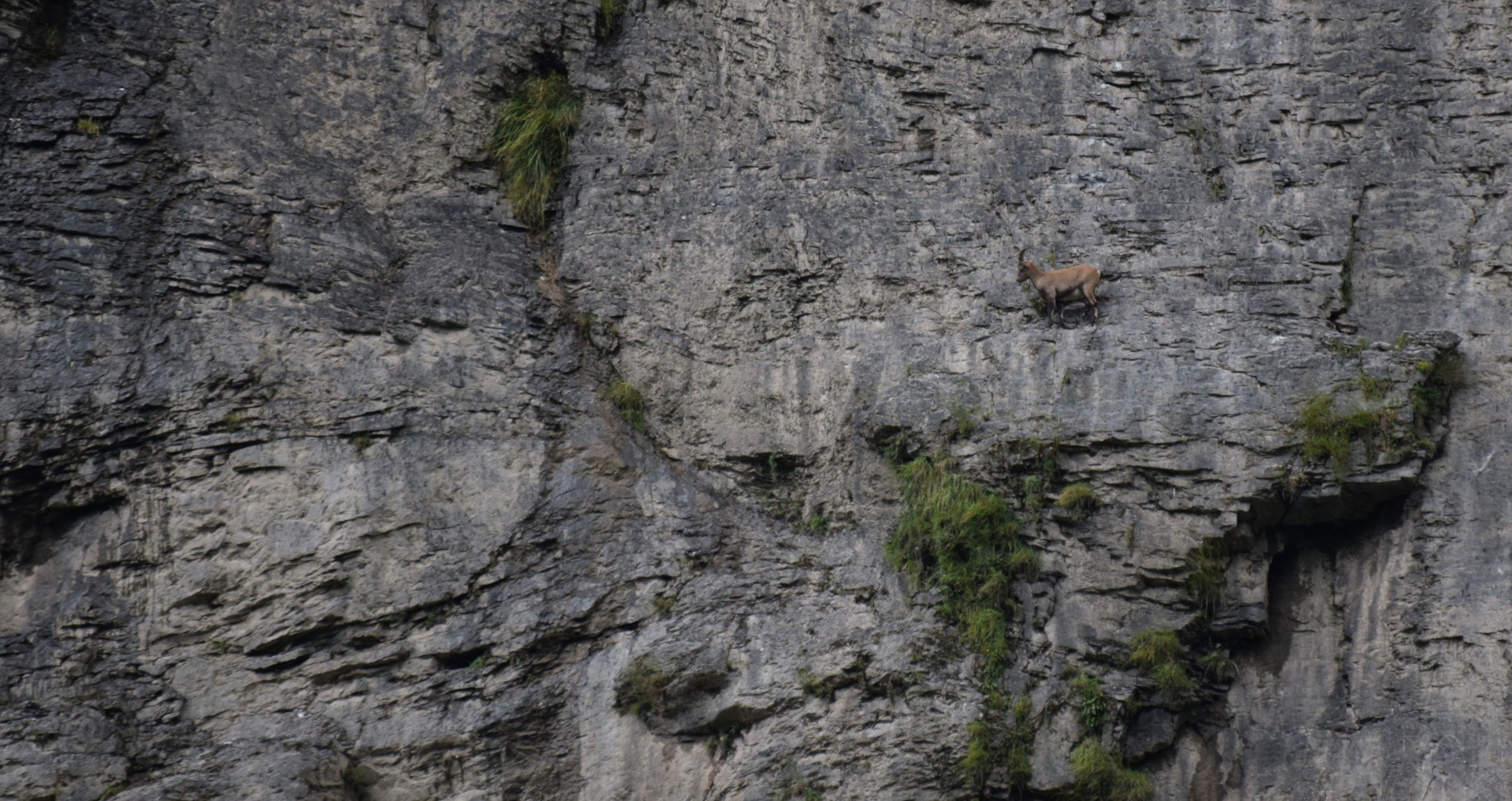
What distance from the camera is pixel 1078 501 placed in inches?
374

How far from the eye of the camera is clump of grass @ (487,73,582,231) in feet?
35.1

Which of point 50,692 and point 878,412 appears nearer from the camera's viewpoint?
point 50,692

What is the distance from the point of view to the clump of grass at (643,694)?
899 cm

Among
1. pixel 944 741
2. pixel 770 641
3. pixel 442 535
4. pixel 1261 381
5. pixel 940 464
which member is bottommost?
pixel 944 741

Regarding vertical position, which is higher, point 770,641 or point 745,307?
point 745,307

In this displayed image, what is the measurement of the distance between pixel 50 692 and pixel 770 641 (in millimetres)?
4911

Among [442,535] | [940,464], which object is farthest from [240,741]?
[940,464]

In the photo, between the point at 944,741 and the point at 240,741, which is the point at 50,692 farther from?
the point at 944,741

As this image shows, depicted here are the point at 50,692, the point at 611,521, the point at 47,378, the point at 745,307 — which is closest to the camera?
the point at 50,692

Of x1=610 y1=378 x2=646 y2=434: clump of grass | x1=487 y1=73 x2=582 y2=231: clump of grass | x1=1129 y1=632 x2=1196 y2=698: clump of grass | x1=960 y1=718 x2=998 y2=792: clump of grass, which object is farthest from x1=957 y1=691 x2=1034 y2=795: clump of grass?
x1=487 y1=73 x2=582 y2=231: clump of grass

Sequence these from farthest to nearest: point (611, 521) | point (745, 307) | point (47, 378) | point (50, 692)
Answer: point (745, 307), point (611, 521), point (47, 378), point (50, 692)

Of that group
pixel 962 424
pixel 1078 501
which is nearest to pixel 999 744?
pixel 1078 501

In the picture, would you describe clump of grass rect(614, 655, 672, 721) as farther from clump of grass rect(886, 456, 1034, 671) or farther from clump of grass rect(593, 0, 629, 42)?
clump of grass rect(593, 0, 629, 42)

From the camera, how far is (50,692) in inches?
329
